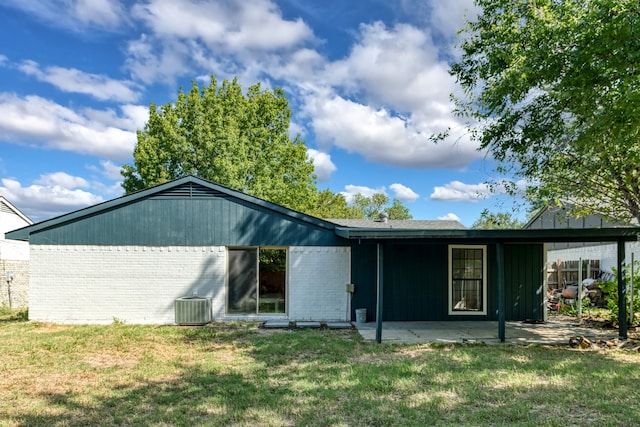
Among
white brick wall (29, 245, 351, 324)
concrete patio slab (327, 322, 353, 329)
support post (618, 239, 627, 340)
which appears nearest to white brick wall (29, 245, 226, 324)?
white brick wall (29, 245, 351, 324)

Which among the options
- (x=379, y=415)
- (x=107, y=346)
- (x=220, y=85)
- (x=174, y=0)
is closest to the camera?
(x=379, y=415)

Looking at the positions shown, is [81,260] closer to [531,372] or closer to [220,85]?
[531,372]

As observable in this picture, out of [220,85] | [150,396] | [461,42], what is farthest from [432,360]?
[220,85]

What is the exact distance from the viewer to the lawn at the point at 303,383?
4.48 metres

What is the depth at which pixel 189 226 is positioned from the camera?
11.1 m

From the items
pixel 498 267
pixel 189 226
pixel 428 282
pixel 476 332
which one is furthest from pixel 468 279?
pixel 189 226

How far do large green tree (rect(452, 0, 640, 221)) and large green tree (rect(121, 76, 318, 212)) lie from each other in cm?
1507

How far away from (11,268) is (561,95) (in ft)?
58.6

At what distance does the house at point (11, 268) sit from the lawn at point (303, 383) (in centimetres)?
785

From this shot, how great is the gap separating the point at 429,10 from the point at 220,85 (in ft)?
59.7

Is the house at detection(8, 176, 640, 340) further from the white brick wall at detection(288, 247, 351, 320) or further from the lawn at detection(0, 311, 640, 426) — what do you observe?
the lawn at detection(0, 311, 640, 426)

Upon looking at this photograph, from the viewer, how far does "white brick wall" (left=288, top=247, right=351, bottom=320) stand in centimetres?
1118

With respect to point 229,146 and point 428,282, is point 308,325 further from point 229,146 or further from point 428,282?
point 229,146

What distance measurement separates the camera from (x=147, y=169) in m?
23.5
